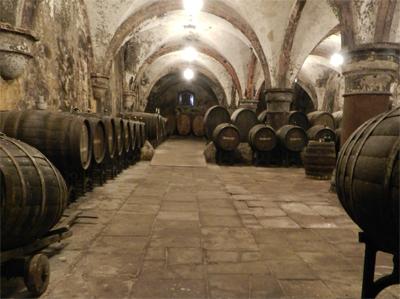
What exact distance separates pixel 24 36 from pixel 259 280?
4120mm

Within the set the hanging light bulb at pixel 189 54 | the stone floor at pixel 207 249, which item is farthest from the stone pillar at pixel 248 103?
the stone floor at pixel 207 249

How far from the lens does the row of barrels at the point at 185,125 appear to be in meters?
20.5

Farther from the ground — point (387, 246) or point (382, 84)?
point (382, 84)

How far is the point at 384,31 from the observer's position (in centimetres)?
425

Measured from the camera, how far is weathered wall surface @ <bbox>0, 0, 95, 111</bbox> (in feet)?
14.8

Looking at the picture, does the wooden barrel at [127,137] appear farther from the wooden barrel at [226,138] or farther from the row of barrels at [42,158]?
the wooden barrel at [226,138]

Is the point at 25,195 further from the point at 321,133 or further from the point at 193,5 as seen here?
the point at 193,5

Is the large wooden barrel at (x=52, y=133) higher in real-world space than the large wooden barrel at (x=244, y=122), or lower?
lower

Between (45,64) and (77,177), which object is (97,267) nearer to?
(77,177)

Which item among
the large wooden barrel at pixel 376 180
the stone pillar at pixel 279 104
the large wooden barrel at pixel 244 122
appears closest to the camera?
the large wooden barrel at pixel 376 180

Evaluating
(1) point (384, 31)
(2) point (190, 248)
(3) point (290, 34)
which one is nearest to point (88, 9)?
(3) point (290, 34)

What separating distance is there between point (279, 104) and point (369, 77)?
4.79m

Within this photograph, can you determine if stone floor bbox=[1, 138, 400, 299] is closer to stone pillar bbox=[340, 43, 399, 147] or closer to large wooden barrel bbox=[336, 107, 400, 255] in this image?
large wooden barrel bbox=[336, 107, 400, 255]

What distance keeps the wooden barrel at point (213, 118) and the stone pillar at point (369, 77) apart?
18.4 ft
